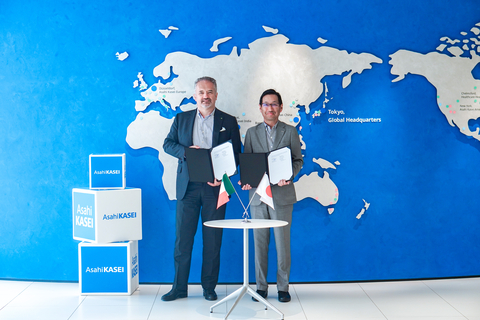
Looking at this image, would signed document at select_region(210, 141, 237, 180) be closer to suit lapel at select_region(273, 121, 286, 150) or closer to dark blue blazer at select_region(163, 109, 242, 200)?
dark blue blazer at select_region(163, 109, 242, 200)

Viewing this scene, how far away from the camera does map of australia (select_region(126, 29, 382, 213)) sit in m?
4.17

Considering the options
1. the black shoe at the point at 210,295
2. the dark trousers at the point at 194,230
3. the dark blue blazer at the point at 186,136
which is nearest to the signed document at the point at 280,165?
the dark blue blazer at the point at 186,136

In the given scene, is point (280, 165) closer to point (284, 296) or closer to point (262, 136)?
point (262, 136)

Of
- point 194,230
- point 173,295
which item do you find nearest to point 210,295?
point 173,295

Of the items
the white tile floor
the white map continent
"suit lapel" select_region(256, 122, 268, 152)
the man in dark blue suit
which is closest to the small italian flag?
the man in dark blue suit

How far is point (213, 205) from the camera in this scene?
12.1 feet

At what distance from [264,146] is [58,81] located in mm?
2161

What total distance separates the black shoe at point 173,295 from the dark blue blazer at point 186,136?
80 centimetres

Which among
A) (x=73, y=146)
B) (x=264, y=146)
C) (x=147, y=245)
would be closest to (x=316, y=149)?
(x=264, y=146)

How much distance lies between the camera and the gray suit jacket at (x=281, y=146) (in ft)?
11.9

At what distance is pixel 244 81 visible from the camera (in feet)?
13.7

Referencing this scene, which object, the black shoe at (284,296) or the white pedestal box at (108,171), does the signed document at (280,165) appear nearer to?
the black shoe at (284,296)

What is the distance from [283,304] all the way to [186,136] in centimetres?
163

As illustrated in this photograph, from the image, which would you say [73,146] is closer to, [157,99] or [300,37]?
[157,99]
